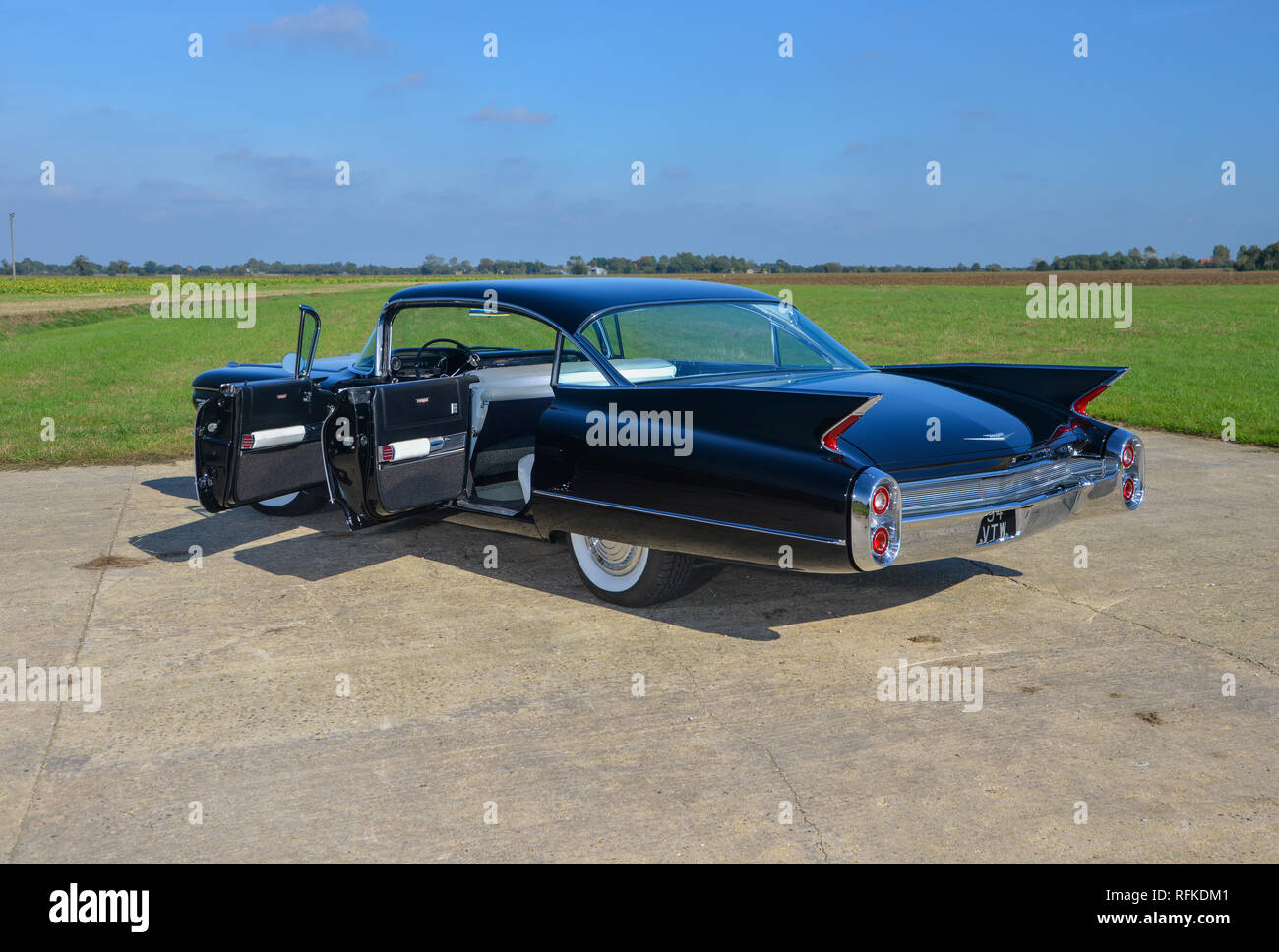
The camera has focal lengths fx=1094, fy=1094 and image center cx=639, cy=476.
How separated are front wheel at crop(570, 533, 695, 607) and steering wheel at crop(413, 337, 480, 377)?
4.82 ft

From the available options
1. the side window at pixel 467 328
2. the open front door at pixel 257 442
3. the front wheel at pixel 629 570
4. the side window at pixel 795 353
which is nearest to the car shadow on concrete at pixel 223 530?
the open front door at pixel 257 442

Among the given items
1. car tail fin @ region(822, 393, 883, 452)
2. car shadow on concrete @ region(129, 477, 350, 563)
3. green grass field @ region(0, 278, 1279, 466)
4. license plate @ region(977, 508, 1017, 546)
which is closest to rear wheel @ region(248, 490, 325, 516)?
car shadow on concrete @ region(129, 477, 350, 563)

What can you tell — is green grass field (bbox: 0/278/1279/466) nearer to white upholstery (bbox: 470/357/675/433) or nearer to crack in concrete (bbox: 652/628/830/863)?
white upholstery (bbox: 470/357/675/433)

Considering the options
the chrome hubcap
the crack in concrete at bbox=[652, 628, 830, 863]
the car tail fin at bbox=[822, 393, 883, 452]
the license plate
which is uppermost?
the car tail fin at bbox=[822, 393, 883, 452]

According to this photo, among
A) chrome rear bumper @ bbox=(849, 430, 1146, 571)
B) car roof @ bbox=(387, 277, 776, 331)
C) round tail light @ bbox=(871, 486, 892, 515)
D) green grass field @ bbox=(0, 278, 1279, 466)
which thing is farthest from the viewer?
green grass field @ bbox=(0, 278, 1279, 466)

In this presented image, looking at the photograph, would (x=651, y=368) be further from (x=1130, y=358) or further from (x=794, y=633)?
(x=1130, y=358)

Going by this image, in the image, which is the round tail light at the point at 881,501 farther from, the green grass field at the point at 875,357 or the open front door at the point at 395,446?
the green grass field at the point at 875,357

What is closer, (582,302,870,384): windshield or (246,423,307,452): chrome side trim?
(582,302,870,384): windshield

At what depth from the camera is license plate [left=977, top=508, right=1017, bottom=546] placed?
4645mm

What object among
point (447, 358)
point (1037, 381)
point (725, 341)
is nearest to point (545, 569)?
point (447, 358)

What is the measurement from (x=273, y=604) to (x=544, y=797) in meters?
2.61

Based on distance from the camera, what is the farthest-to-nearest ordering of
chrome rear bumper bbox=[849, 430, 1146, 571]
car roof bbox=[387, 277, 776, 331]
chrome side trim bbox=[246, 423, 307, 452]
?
chrome side trim bbox=[246, 423, 307, 452]
car roof bbox=[387, 277, 776, 331]
chrome rear bumper bbox=[849, 430, 1146, 571]

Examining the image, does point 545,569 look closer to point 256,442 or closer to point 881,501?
point 256,442
